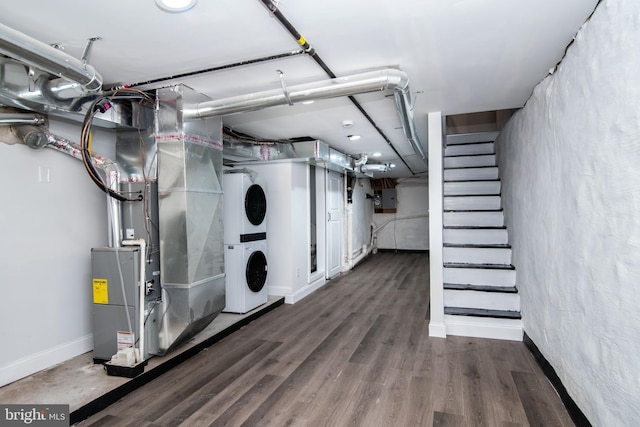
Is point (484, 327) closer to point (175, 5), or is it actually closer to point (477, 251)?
point (477, 251)

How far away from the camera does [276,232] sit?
471 centimetres

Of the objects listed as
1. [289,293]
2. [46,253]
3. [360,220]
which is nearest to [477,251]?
[289,293]

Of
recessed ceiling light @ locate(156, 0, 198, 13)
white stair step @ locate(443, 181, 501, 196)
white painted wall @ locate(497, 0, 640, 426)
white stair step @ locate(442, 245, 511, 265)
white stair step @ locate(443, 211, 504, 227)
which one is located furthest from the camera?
white stair step @ locate(443, 181, 501, 196)

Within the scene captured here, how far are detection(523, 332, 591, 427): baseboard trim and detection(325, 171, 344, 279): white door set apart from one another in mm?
3433

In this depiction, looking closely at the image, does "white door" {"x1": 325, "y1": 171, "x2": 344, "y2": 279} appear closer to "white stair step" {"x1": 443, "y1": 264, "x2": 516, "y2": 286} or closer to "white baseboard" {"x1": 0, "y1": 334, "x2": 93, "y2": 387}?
"white stair step" {"x1": 443, "y1": 264, "x2": 516, "y2": 286}

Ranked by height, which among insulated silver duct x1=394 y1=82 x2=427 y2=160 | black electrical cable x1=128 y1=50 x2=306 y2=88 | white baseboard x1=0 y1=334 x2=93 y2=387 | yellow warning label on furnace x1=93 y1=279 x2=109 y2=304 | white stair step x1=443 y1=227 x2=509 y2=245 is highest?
black electrical cable x1=128 y1=50 x2=306 y2=88

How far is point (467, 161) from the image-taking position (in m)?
4.77

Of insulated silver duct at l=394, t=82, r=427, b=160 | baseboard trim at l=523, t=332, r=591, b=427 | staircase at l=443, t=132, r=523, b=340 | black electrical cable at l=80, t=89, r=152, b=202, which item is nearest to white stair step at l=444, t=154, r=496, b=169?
staircase at l=443, t=132, r=523, b=340

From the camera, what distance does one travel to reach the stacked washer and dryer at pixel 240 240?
12.4 feet

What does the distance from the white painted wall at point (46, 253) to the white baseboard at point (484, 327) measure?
11.1 feet

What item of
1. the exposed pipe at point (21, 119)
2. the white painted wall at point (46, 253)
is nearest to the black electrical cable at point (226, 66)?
the exposed pipe at point (21, 119)

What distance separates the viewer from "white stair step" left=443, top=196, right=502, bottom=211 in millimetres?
4211

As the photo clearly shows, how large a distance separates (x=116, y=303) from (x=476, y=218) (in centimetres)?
387

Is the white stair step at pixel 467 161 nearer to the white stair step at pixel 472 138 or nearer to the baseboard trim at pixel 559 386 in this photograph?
the white stair step at pixel 472 138
